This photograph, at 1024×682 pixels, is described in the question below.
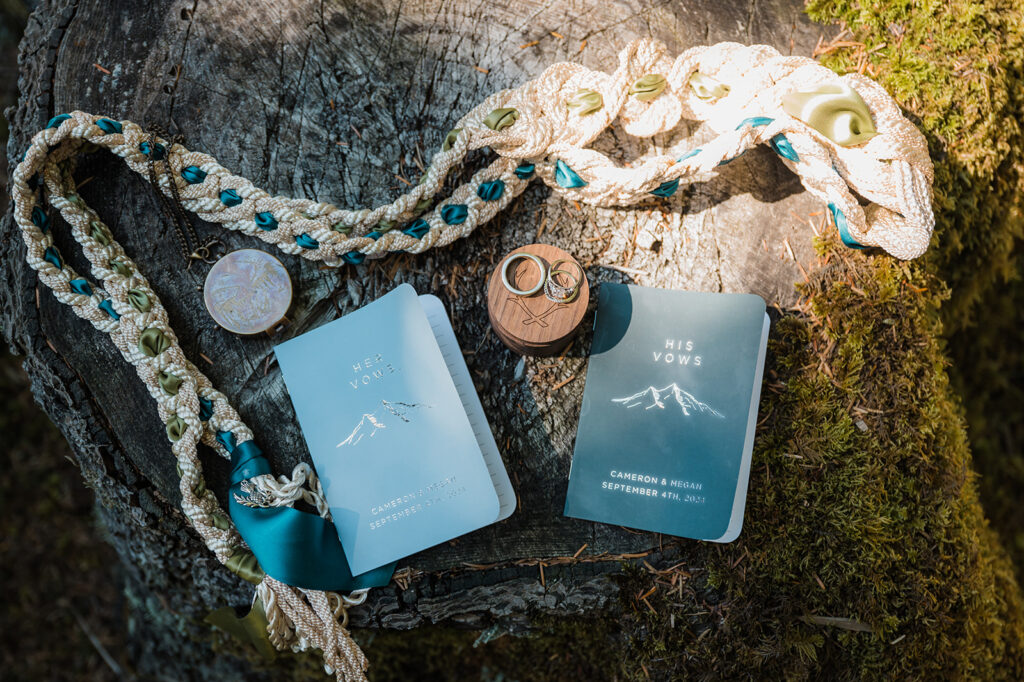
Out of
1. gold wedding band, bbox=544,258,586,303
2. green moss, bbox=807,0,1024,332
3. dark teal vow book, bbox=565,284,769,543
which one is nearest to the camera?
gold wedding band, bbox=544,258,586,303

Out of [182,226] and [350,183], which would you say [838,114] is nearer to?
[350,183]

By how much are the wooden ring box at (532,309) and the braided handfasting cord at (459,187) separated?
210 millimetres

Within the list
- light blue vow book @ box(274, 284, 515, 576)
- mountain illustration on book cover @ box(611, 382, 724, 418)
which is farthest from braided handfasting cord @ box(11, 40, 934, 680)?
mountain illustration on book cover @ box(611, 382, 724, 418)

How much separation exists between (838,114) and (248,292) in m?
1.56

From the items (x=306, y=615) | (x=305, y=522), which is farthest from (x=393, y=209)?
(x=306, y=615)

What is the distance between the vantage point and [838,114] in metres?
1.44

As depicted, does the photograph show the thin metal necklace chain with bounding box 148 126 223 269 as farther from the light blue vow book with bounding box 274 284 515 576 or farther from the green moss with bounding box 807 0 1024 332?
the green moss with bounding box 807 0 1024 332

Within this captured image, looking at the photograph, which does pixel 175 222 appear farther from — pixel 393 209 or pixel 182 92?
pixel 393 209

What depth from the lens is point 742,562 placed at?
1548 mm

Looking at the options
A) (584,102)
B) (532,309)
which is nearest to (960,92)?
(584,102)

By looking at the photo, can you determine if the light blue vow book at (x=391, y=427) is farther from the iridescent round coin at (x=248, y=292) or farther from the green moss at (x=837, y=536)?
the green moss at (x=837, y=536)

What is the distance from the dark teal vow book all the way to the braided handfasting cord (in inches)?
12.9

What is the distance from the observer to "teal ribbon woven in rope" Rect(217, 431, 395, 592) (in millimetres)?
1480

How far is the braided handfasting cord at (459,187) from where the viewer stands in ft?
4.90
